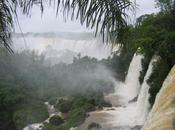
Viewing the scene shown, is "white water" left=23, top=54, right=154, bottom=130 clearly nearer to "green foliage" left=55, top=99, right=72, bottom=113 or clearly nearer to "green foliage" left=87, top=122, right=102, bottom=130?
"green foliage" left=87, top=122, right=102, bottom=130

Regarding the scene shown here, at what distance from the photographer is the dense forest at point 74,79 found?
78.9ft

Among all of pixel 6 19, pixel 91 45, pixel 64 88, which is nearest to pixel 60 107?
pixel 64 88

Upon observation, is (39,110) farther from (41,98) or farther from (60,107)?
(41,98)

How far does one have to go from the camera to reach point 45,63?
58.4 meters

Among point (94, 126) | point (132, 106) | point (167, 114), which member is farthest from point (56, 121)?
point (167, 114)

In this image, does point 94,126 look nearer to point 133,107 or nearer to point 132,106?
point 133,107

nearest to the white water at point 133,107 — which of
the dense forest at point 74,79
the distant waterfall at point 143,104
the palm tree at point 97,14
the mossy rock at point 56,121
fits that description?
the distant waterfall at point 143,104

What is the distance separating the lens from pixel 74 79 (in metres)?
46.2

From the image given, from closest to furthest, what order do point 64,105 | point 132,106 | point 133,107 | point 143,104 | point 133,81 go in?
point 143,104
point 133,107
point 132,106
point 133,81
point 64,105

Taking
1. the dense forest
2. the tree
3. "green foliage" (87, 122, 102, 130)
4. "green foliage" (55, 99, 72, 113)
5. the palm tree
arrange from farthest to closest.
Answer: "green foliage" (55, 99, 72, 113) < the tree < "green foliage" (87, 122, 102, 130) < the dense forest < the palm tree

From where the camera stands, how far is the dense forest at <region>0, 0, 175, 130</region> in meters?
24.0

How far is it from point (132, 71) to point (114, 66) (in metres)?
11.1

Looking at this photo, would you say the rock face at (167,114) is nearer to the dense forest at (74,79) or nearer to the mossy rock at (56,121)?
the dense forest at (74,79)

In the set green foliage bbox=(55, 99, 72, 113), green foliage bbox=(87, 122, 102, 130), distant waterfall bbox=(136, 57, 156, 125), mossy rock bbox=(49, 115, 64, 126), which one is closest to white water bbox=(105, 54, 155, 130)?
distant waterfall bbox=(136, 57, 156, 125)
